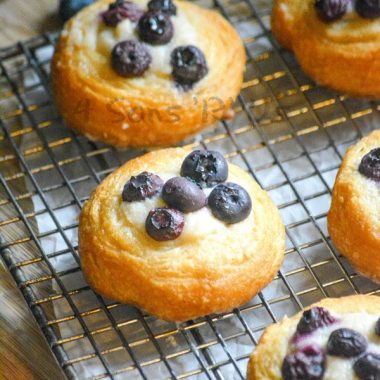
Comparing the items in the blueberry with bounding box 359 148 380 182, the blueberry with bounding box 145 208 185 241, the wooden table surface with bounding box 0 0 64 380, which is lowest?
the wooden table surface with bounding box 0 0 64 380

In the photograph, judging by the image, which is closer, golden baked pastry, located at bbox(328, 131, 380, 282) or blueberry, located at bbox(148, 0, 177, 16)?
golden baked pastry, located at bbox(328, 131, 380, 282)

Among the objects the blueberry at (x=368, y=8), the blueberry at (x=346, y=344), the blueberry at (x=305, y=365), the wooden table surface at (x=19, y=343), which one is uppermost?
the blueberry at (x=368, y=8)

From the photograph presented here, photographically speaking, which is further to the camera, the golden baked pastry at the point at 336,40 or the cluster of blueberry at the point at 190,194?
the golden baked pastry at the point at 336,40

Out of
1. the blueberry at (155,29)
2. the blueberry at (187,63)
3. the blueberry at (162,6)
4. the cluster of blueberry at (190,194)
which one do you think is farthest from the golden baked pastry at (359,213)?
the blueberry at (162,6)

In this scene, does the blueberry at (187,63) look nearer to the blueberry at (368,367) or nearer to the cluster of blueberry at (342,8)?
the cluster of blueberry at (342,8)

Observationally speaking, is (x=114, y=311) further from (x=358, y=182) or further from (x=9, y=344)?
(x=358, y=182)

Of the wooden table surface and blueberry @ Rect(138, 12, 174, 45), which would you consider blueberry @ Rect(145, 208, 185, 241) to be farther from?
blueberry @ Rect(138, 12, 174, 45)

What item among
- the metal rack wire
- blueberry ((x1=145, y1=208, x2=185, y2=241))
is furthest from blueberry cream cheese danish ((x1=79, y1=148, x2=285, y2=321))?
the metal rack wire

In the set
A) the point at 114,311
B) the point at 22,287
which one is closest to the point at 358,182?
the point at 114,311

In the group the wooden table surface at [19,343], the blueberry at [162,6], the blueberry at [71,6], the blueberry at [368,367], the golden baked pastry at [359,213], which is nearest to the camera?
the blueberry at [368,367]
